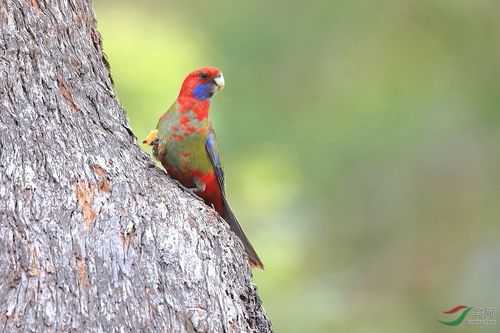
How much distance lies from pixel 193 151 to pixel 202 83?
1.39 ft

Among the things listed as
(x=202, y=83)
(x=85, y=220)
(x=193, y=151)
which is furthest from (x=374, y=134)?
(x=85, y=220)

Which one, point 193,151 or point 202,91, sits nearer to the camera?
point 193,151

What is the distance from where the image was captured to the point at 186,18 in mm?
10875

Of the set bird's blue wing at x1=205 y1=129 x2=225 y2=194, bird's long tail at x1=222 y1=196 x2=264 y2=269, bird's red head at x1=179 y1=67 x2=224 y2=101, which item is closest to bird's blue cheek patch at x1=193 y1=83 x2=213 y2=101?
bird's red head at x1=179 y1=67 x2=224 y2=101

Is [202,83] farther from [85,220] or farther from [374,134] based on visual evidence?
[374,134]

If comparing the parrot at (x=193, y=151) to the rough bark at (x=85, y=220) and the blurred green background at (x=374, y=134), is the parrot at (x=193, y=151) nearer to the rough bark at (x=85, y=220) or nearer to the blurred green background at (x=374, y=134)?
the rough bark at (x=85, y=220)

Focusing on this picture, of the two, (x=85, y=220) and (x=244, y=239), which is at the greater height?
(x=244, y=239)

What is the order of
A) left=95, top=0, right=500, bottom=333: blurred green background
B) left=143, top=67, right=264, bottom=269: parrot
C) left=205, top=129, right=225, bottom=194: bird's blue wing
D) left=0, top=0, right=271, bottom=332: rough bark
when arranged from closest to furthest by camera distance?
left=0, top=0, right=271, bottom=332: rough bark, left=143, top=67, right=264, bottom=269: parrot, left=205, top=129, right=225, bottom=194: bird's blue wing, left=95, top=0, right=500, bottom=333: blurred green background

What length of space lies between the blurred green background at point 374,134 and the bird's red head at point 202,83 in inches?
158

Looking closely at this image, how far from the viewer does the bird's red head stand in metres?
5.40

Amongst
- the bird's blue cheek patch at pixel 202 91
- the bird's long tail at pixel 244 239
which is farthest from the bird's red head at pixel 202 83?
the bird's long tail at pixel 244 239

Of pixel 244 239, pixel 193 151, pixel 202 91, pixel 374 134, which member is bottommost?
pixel 244 239

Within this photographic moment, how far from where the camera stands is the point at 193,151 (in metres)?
5.19

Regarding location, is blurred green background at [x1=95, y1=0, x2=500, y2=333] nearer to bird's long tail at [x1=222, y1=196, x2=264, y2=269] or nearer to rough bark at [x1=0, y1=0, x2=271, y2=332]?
bird's long tail at [x1=222, y1=196, x2=264, y2=269]
